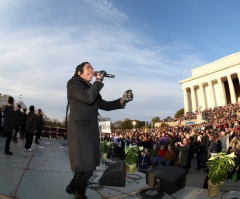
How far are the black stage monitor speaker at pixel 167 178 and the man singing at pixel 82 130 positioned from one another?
1812 millimetres

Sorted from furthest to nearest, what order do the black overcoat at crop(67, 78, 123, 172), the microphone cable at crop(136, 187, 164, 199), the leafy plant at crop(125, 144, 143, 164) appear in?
the leafy plant at crop(125, 144, 143, 164)
the microphone cable at crop(136, 187, 164, 199)
the black overcoat at crop(67, 78, 123, 172)

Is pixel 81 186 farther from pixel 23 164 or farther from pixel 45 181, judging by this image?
pixel 23 164

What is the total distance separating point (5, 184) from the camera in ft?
12.3

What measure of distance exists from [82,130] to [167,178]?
2295 millimetres

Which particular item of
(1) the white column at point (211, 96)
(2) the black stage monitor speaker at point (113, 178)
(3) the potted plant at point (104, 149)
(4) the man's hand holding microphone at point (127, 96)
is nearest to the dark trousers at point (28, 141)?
(3) the potted plant at point (104, 149)

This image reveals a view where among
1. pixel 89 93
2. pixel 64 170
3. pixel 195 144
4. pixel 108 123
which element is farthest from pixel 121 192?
pixel 195 144

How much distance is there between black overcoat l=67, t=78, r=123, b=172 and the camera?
110 inches

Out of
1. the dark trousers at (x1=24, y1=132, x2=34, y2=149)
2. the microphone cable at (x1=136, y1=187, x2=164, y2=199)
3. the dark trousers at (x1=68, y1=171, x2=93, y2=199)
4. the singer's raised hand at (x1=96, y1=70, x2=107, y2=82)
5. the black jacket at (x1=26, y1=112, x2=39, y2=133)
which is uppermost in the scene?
the singer's raised hand at (x1=96, y1=70, x2=107, y2=82)

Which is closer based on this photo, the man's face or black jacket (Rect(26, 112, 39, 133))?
the man's face

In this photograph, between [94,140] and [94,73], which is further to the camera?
[94,73]

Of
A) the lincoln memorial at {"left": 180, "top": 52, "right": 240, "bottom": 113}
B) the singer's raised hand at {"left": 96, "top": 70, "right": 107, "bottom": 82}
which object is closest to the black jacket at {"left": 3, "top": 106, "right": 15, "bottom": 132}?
the singer's raised hand at {"left": 96, "top": 70, "right": 107, "bottom": 82}

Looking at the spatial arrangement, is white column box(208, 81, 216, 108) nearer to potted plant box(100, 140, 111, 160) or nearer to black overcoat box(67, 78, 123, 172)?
potted plant box(100, 140, 111, 160)

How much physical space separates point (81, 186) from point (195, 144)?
526 inches

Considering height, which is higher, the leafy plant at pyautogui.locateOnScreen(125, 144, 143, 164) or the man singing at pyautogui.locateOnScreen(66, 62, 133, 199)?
the man singing at pyautogui.locateOnScreen(66, 62, 133, 199)
